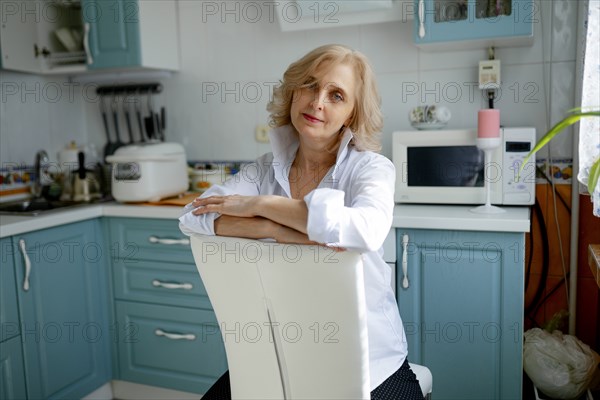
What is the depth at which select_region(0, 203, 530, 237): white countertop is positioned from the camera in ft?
6.32

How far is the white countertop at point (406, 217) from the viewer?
6.32ft

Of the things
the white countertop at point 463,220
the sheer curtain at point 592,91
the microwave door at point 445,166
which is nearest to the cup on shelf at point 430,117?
the microwave door at point 445,166

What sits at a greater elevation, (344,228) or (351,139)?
(351,139)

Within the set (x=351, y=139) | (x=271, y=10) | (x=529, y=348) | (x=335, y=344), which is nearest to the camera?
(x=335, y=344)

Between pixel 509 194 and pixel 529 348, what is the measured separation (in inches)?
22.1

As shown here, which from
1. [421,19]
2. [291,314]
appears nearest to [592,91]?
[421,19]

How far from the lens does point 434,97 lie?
8.07ft

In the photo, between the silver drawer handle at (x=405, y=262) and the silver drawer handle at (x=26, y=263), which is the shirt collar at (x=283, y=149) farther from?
the silver drawer handle at (x=26, y=263)

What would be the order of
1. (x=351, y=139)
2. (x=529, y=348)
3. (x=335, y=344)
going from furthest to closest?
(x=529, y=348), (x=351, y=139), (x=335, y=344)

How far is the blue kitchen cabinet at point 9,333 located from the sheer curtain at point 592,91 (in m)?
1.90

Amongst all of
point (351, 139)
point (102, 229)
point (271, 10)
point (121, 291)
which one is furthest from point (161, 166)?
point (351, 139)

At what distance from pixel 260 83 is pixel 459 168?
3.52 ft

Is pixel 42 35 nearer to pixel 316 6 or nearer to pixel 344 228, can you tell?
pixel 316 6

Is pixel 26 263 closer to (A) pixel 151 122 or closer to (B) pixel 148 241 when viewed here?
(B) pixel 148 241
